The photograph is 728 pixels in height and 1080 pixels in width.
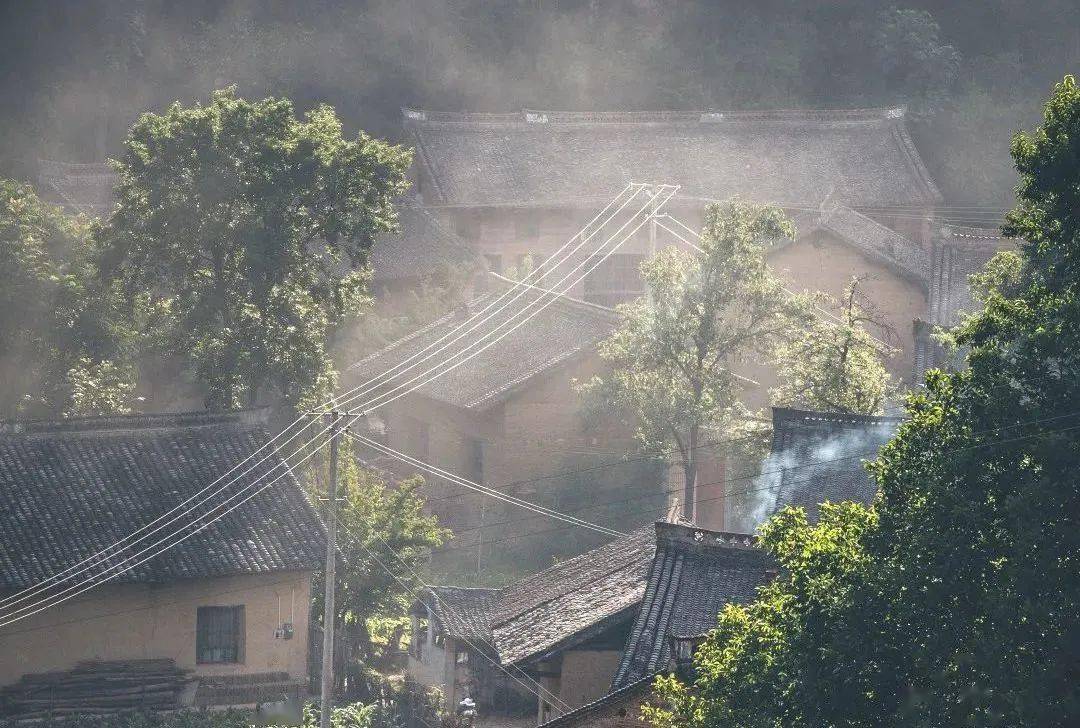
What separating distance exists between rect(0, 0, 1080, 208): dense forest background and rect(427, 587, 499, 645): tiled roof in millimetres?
33680

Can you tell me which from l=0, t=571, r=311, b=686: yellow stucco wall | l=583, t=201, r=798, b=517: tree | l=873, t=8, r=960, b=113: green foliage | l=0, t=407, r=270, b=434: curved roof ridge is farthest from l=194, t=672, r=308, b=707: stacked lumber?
l=873, t=8, r=960, b=113: green foliage

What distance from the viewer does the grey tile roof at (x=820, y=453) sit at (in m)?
23.2

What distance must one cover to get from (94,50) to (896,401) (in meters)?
39.1

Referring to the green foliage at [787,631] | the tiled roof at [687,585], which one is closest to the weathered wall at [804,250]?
the tiled roof at [687,585]

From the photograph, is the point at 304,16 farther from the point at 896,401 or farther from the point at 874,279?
the point at 896,401

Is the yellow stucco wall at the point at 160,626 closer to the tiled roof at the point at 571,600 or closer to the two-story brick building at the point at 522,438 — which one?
the tiled roof at the point at 571,600

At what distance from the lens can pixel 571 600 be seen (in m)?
22.4

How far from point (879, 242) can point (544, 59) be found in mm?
22167

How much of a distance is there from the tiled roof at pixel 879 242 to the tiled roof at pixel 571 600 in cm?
1955

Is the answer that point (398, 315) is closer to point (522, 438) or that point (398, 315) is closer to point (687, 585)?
point (522, 438)

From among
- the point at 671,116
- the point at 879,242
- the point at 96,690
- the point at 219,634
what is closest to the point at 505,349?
the point at 879,242

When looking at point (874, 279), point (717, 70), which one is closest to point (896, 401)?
point (874, 279)

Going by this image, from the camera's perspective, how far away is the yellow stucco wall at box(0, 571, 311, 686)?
2380 centimetres

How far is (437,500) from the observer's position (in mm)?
33938
